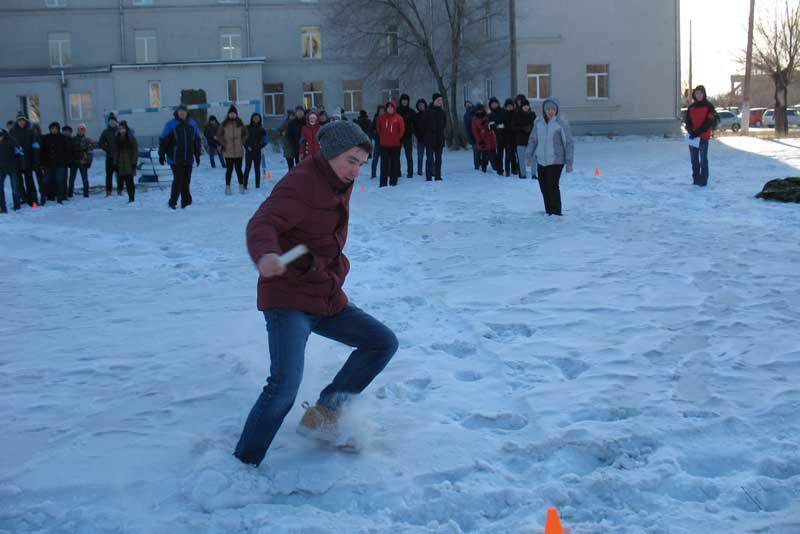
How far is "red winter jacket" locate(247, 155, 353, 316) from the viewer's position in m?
4.02

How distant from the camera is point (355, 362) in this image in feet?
14.8

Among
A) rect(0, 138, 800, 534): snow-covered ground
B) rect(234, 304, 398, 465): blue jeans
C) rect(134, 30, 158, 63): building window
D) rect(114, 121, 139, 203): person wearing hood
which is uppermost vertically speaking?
rect(134, 30, 158, 63): building window

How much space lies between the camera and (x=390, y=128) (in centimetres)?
1828

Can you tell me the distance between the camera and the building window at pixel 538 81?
4047 centimetres

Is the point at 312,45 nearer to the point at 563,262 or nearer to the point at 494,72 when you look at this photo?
the point at 494,72

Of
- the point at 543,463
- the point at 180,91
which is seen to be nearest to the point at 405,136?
the point at 543,463

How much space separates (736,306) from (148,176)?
57.2ft

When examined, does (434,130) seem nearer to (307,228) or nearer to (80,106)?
(307,228)

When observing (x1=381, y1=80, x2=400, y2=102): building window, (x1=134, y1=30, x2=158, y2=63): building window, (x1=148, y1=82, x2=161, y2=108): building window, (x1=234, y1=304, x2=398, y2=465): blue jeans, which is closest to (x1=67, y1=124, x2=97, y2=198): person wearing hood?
(x1=234, y1=304, x2=398, y2=465): blue jeans

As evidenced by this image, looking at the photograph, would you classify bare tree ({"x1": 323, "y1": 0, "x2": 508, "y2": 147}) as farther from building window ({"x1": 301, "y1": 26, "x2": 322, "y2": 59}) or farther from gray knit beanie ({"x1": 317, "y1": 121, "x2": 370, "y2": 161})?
gray knit beanie ({"x1": 317, "y1": 121, "x2": 370, "y2": 161})

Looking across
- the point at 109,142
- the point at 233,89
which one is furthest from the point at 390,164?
the point at 233,89

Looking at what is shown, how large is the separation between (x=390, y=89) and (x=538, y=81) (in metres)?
9.37

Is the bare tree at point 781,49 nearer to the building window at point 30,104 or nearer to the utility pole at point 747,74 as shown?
the utility pole at point 747,74

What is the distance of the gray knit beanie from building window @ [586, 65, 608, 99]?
3849 centimetres
